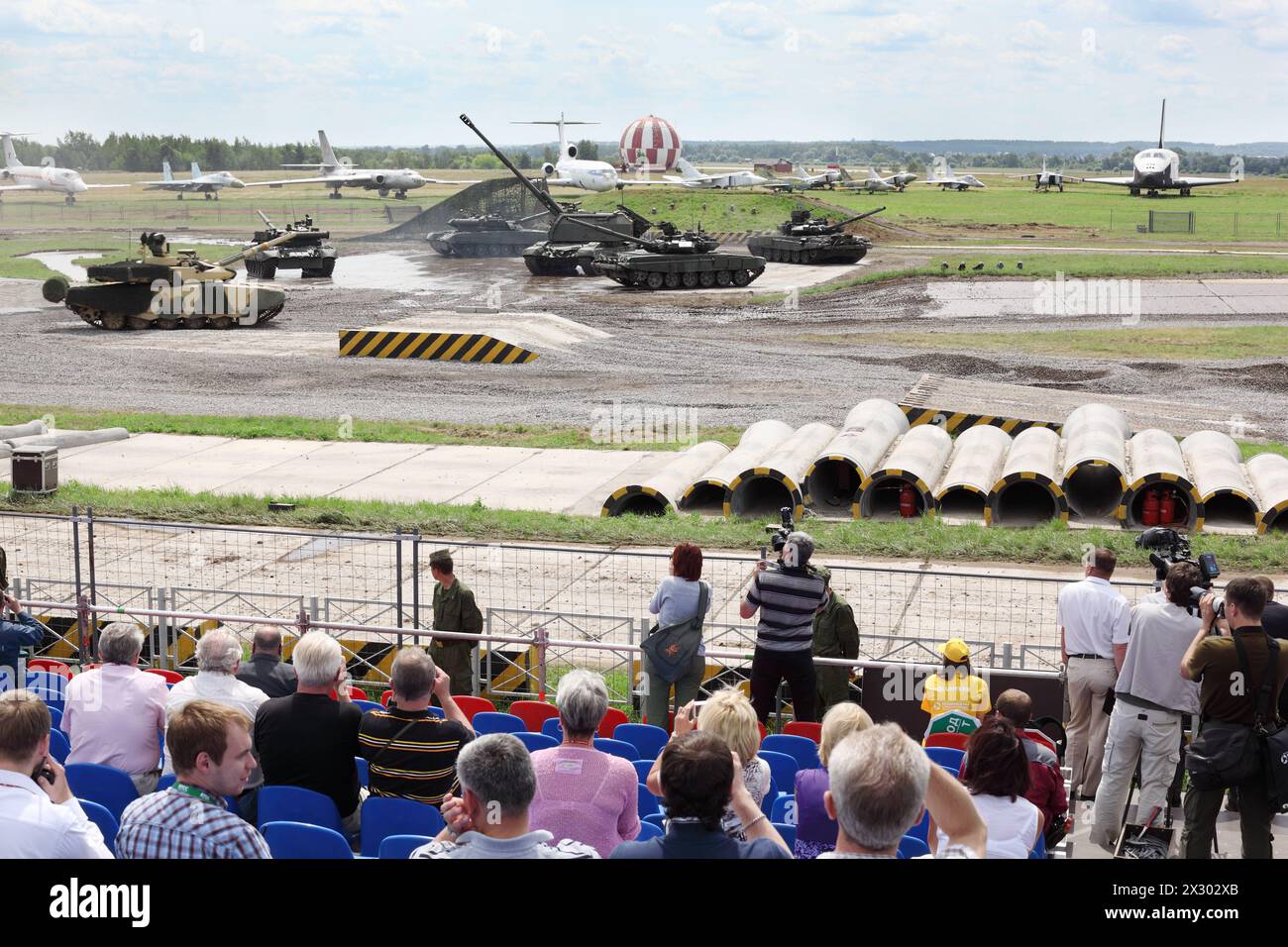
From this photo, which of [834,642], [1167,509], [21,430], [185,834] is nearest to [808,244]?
→ [21,430]

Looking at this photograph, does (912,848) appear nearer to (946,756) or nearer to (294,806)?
(946,756)

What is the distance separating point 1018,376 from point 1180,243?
127 feet

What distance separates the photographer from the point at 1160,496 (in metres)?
18.7

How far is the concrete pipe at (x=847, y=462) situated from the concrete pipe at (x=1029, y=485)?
168 centimetres

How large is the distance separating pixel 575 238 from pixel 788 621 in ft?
161

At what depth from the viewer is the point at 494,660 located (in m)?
11.9

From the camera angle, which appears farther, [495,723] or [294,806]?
[495,723]

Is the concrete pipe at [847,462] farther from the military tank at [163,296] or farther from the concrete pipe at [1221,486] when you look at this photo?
the military tank at [163,296]

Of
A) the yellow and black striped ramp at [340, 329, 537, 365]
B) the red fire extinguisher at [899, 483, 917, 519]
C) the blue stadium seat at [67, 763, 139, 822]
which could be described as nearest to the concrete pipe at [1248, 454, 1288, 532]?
the red fire extinguisher at [899, 483, 917, 519]

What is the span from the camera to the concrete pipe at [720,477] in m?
19.2

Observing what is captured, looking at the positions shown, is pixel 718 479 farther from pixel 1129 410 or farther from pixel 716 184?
pixel 716 184

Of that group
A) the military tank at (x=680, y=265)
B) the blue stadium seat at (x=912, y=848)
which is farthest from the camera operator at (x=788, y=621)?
the military tank at (x=680, y=265)
